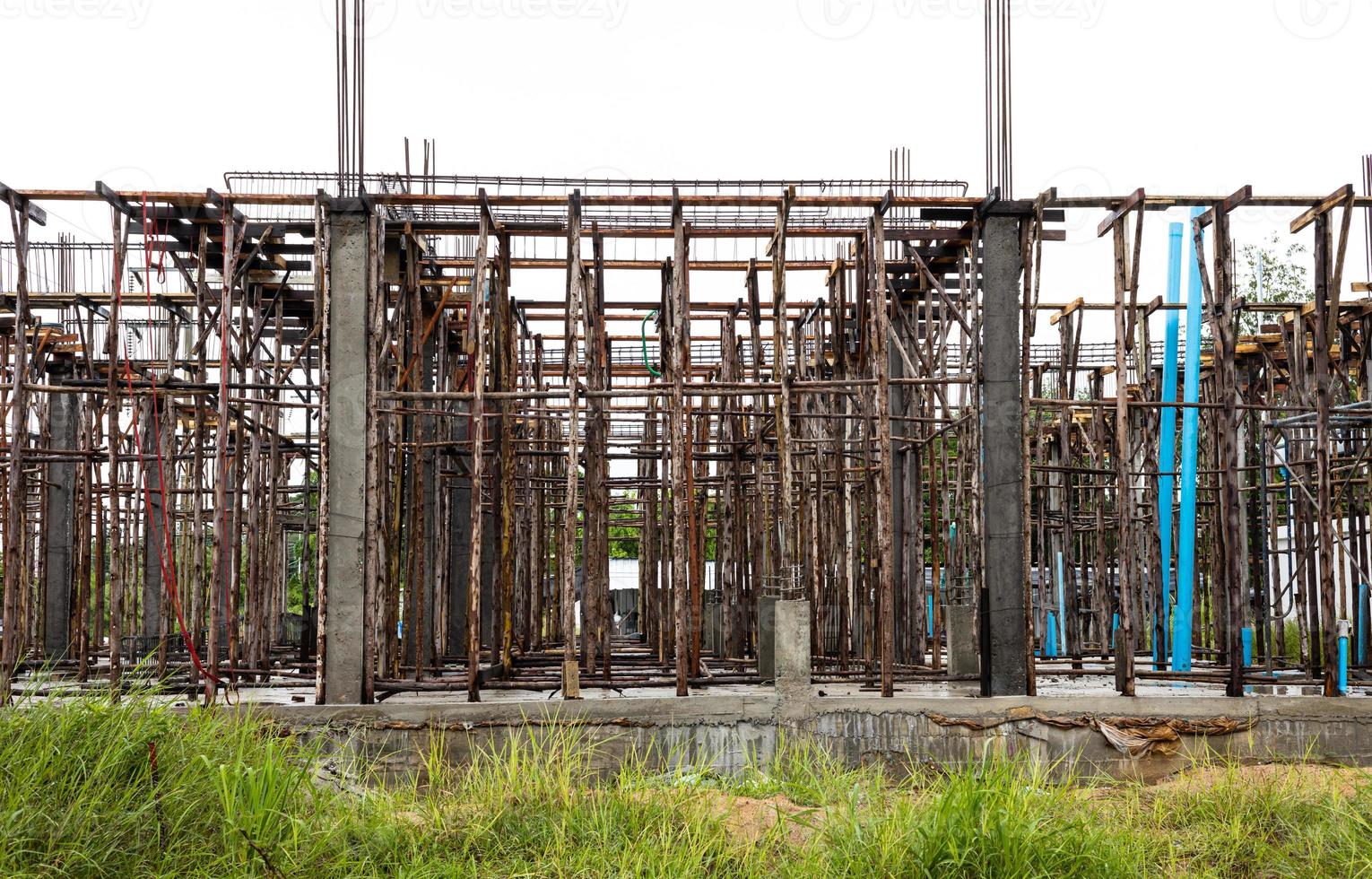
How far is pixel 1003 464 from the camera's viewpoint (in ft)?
43.2

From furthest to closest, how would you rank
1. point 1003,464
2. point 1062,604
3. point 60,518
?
point 1062,604 → point 60,518 → point 1003,464

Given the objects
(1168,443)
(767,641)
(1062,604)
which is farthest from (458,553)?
(1062,604)

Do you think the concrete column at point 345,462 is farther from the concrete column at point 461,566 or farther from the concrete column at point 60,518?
the concrete column at point 60,518

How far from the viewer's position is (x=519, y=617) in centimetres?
2406

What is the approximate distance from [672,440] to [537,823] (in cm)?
580

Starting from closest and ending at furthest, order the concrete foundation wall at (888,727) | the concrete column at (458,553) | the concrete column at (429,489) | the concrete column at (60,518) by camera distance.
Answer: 1. the concrete foundation wall at (888,727)
2. the concrete column at (429,489)
3. the concrete column at (458,553)
4. the concrete column at (60,518)

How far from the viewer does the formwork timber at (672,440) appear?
42.4 ft

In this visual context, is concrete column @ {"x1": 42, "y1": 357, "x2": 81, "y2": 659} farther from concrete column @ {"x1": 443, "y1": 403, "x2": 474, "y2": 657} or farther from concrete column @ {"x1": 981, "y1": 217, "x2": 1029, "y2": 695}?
concrete column @ {"x1": 981, "y1": 217, "x2": 1029, "y2": 695}

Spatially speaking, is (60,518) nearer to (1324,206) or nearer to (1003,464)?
(1003,464)

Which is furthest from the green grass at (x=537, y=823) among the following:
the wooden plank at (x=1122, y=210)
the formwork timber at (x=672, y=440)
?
the wooden plank at (x=1122, y=210)

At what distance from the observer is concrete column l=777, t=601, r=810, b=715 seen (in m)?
12.0

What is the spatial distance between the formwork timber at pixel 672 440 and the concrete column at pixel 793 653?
0.11ft

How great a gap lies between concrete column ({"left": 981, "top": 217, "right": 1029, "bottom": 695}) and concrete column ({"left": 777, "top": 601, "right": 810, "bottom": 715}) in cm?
207

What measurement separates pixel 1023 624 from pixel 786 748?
2987 millimetres
